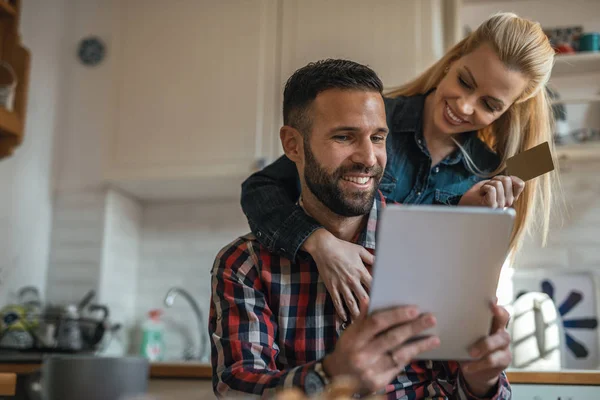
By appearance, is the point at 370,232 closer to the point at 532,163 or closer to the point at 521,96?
the point at 532,163

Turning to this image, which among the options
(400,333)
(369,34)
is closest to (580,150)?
(369,34)

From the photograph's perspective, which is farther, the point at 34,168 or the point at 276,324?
the point at 34,168

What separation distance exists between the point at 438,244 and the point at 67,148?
8.62ft

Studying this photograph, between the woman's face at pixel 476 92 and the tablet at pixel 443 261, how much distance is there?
0.74 m

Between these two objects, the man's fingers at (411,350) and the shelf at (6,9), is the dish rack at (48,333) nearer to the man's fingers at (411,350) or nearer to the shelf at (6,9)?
the shelf at (6,9)

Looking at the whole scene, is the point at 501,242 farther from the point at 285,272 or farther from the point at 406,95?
the point at 406,95

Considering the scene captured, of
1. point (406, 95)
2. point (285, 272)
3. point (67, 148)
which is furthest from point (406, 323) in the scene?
point (67, 148)

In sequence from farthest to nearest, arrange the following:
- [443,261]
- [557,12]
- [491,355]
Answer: [557,12] → [491,355] → [443,261]

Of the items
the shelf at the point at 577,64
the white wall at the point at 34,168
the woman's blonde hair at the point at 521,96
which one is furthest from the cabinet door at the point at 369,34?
the white wall at the point at 34,168

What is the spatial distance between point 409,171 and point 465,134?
19cm

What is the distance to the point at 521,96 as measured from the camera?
1732 millimetres

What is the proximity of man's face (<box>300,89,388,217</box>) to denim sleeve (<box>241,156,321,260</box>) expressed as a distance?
0.26 ft

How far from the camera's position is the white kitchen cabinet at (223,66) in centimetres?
276

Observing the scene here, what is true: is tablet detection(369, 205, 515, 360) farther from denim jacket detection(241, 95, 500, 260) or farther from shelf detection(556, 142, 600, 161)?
shelf detection(556, 142, 600, 161)
